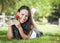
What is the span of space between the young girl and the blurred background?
5cm

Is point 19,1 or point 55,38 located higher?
point 19,1

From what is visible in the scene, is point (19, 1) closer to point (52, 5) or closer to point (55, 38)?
point (52, 5)

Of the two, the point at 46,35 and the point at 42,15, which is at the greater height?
the point at 42,15

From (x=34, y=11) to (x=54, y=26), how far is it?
282 millimetres

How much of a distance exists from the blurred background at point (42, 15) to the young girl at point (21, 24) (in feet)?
0.15

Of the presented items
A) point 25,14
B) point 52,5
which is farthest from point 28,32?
point 52,5

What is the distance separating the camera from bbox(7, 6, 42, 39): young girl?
2.55m

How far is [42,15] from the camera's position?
258 centimetres

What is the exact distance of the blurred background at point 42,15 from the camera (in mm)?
2559

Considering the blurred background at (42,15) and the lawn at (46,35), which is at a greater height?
the blurred background at (42,15)

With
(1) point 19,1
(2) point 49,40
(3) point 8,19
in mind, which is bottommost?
(2) point 49,40

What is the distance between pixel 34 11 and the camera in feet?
8.47

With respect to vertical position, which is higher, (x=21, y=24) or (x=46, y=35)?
(x=21, y=24)

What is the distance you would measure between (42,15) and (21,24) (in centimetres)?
25
